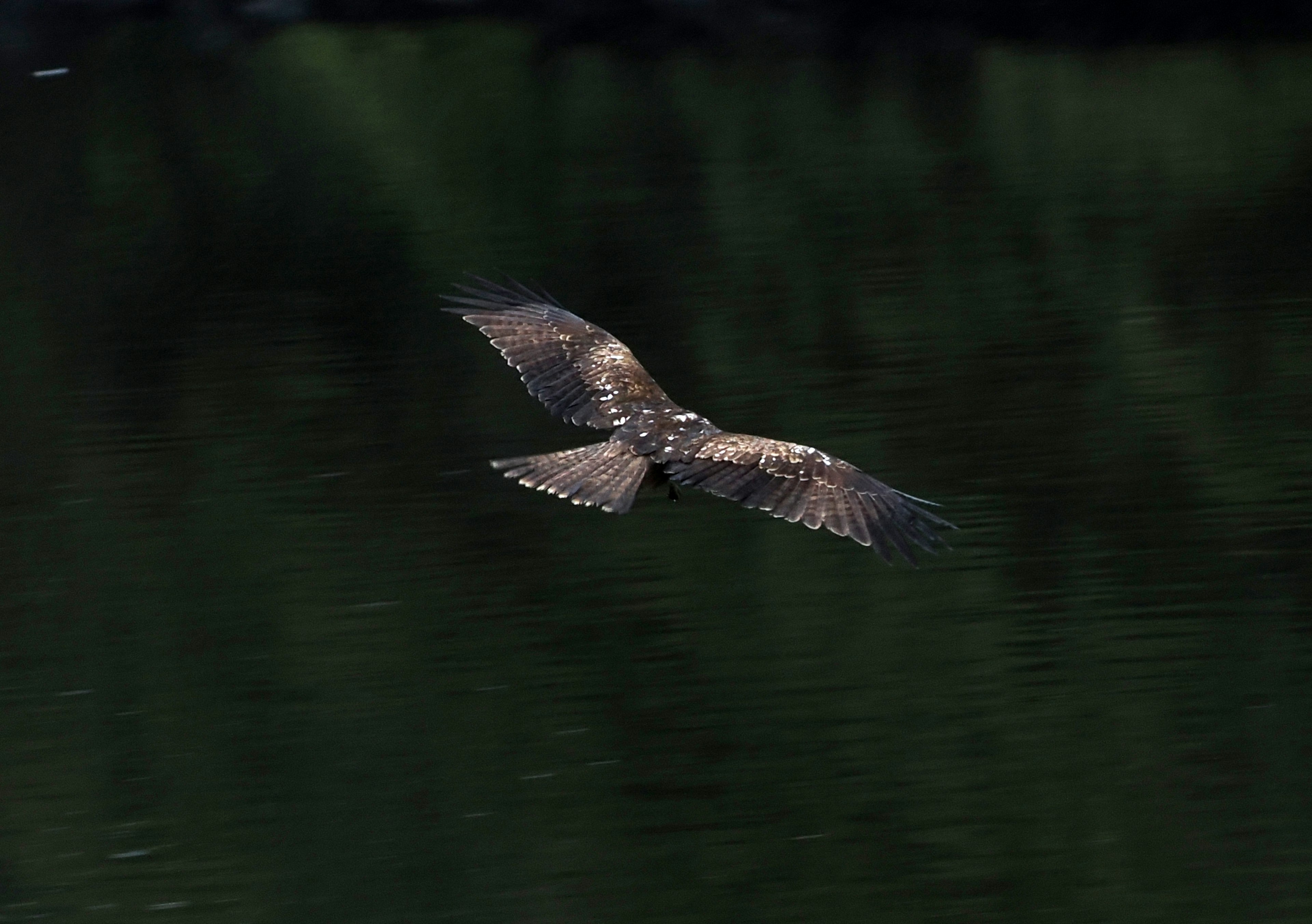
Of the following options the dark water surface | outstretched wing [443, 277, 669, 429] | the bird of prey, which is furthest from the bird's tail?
the dark water surface

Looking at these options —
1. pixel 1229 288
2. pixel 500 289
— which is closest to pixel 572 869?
pixel 500 289

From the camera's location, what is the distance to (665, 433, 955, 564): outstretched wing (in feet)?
20.8

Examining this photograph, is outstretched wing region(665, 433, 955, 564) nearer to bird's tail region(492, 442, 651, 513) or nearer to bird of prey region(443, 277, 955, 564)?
bird of prey region(443, 277, 955, 564)

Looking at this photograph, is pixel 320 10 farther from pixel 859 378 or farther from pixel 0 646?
pixel 0 646

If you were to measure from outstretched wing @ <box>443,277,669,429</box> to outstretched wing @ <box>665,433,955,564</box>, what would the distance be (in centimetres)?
68

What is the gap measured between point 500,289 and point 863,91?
8006mm

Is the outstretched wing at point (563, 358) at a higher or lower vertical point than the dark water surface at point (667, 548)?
higher

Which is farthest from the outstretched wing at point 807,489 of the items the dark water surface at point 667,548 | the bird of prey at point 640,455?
the dark water surface at point 667,548

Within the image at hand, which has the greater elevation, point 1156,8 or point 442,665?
point 1156,8

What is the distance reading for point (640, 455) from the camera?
7098 mm

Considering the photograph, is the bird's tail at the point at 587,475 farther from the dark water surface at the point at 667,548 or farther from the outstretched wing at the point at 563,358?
the dark water surface at the point at 667,548

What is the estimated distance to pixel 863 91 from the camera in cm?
1573

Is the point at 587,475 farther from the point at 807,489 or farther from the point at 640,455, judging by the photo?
the point at 807,489

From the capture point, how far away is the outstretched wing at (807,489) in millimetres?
6348
